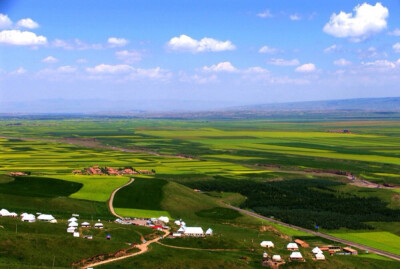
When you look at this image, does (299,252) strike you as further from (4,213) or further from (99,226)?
(4,213)

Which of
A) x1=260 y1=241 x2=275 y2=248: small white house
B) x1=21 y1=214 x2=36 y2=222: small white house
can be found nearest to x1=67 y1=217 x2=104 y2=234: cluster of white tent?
x1=21 y1=214 x2=36 y2=222: small white house

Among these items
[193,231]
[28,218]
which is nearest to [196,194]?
[193,231]

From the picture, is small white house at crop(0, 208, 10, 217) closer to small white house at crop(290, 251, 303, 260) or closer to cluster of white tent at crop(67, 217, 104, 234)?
cluster of white tent at crop(67, 217, 104, 234)

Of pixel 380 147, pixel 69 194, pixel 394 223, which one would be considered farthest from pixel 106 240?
pixel 380 147

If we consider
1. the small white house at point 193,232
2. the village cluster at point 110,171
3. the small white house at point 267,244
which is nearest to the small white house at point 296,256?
the small white house at point 267,244

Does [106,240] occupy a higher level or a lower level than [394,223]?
higher

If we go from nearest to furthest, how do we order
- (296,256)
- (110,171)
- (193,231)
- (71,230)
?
1. (296,256)
2. (71,230)
3. (193,231)
4. (110,171)

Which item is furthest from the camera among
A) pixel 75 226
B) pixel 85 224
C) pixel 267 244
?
pixel 85 224

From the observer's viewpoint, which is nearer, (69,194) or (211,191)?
(69,194)

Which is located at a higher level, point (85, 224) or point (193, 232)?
point (85, 224)

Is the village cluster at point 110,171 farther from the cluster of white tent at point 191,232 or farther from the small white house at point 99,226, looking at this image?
the cluster of white tent at point 191,232

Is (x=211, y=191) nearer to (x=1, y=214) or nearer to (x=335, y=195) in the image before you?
(x=335, y=195)
